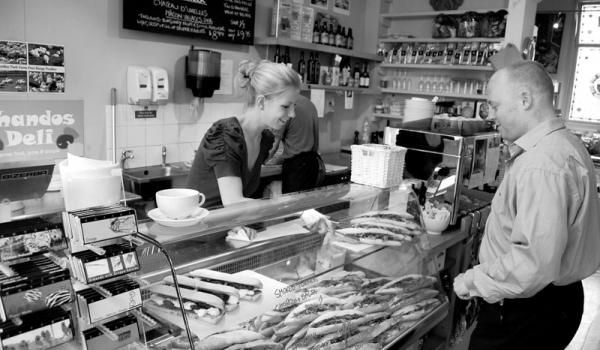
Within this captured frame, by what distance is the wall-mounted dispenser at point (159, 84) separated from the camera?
445 cm

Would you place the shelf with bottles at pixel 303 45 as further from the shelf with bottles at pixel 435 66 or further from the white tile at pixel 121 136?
the white tile at pixel 121 136

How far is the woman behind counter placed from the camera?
7.89 feet

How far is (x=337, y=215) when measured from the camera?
98.1 inches

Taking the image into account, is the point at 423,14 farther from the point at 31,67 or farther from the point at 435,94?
the point at 31,67

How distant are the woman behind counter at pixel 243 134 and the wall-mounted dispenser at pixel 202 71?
80.7 inches

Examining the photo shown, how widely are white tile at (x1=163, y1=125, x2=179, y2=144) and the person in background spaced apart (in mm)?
1053

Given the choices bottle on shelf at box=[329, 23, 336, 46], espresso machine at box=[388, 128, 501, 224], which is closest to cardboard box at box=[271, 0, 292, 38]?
bottle on shelf at box=[329, 23, 336, 46]

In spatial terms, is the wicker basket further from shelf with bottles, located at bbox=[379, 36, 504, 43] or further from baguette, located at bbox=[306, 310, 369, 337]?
shelf with bottles, located at bbox=[379, 36, 504, 43]

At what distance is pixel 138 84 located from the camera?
172 inches

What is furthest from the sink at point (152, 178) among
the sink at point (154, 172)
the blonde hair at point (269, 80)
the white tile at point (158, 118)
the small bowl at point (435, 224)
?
the small bowl at point (435, 224)

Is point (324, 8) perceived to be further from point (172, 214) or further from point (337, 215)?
point (172, 214)

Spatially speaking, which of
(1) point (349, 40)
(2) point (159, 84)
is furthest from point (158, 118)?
(1) point (349, 40)

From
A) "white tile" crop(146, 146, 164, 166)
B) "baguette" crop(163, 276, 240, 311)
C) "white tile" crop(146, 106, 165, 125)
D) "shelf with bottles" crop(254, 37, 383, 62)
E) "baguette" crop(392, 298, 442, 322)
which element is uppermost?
"shelf with bottles" crop(254, 37, 383, 62)

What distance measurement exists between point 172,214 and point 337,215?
965 millimetres
